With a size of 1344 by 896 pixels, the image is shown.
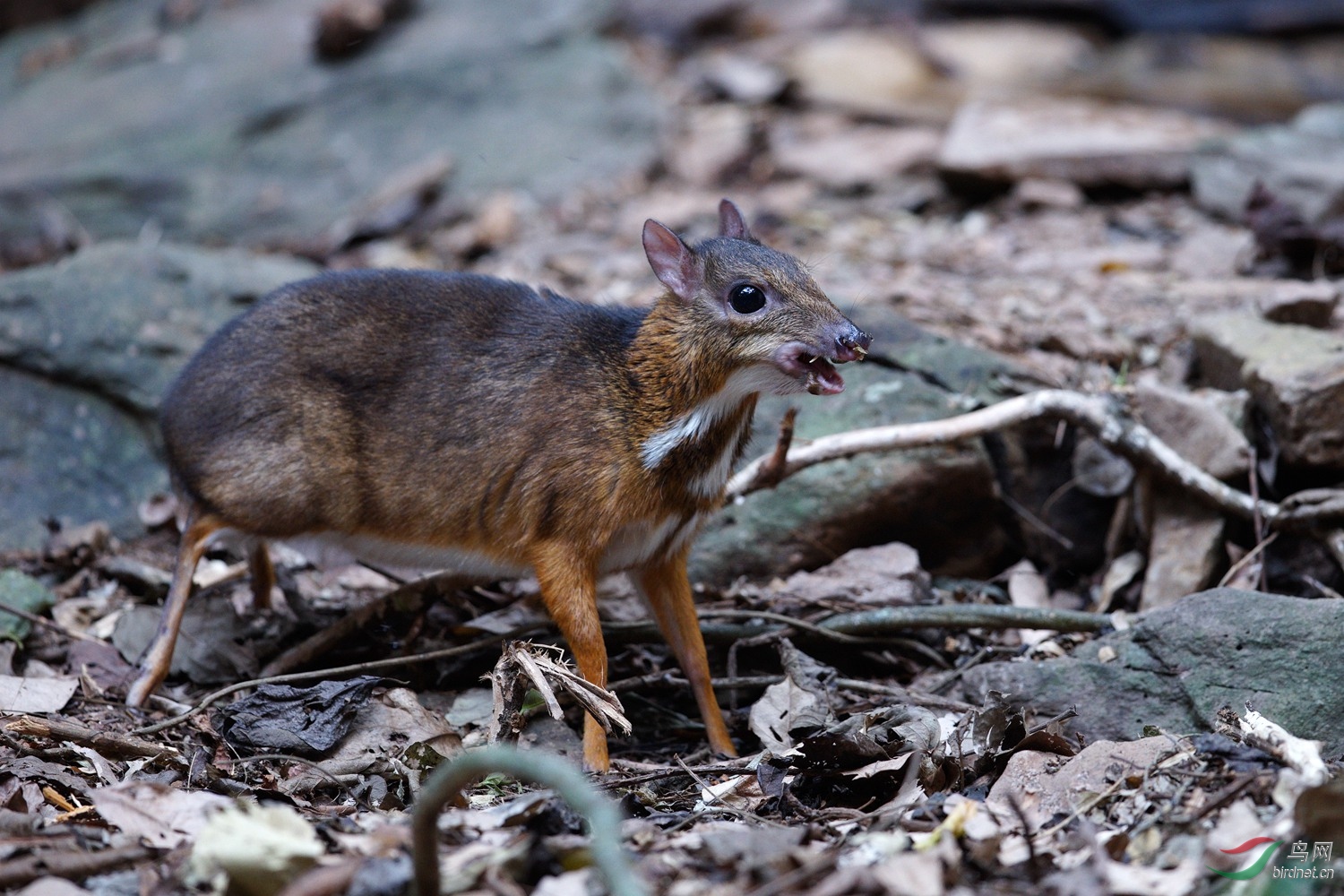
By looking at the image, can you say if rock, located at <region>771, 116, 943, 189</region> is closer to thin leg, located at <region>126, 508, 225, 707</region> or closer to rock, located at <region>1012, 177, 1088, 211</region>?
rock, located at <region>1012, 177, 1088, 211</region>

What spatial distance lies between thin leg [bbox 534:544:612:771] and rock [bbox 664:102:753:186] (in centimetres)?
740

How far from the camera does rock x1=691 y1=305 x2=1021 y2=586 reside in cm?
691

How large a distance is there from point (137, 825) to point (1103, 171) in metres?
9.40

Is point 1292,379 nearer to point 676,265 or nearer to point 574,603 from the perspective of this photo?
point 676,265

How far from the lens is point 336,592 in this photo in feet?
23.8

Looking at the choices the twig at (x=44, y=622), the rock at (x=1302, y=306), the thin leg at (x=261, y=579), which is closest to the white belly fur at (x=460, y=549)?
the thin leg at (x=261, y=579)

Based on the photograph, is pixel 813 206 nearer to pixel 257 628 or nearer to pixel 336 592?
pixel 336 592

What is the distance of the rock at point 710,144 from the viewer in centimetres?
1253

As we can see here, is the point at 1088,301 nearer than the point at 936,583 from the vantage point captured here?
Result: No

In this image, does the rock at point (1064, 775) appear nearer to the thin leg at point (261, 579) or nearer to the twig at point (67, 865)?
the twig at point (67, 865)

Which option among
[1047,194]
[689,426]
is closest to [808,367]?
[689,426]

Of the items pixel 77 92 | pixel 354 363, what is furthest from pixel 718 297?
pixel 77 92

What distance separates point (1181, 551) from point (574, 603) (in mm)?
3108

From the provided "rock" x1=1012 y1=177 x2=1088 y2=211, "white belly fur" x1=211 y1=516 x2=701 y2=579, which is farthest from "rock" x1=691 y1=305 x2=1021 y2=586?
"rock" x1=1012 y1=177 x2=1088 y2=211
